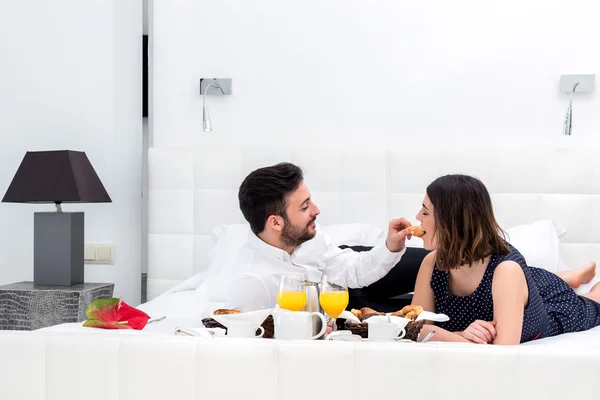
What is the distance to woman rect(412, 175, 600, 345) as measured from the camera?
66.9 inches

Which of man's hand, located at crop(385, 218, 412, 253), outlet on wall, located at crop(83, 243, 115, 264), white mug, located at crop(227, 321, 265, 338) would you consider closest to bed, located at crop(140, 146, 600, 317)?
outlet on wall, located at crop(83, 243, 115, 264)

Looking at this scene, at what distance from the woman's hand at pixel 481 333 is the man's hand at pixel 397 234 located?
47 cm

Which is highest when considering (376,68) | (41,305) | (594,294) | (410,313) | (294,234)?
(376,68)

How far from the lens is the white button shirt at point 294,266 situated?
1.92m

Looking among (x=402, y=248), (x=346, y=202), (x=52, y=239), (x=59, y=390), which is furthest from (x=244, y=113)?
(x=59, y=390)

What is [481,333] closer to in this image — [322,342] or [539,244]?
[322,342]

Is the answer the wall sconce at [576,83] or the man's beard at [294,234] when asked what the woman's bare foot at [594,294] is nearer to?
the wall sconce at [576,83]

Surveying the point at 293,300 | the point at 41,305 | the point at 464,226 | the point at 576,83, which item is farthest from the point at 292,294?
the point at 576,83

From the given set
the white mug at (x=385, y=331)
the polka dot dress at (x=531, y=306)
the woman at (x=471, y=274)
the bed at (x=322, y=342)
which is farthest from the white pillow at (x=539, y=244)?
the white mug at (x=385, y=331)

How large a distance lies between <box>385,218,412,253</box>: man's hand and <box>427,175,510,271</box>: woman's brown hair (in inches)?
8.8

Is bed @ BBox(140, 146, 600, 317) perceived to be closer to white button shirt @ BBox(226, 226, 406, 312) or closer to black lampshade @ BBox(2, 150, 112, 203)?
black lampshade @ BBox(2, 150, 112, 203)

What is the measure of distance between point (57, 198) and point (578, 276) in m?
2.32

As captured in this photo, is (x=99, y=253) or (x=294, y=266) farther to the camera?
(x=99, y=253)

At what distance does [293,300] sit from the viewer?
150 cm
